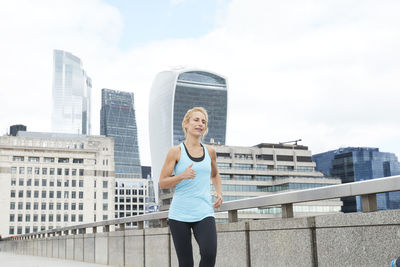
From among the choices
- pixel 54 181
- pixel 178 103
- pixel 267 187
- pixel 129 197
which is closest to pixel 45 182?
pixel 54 181

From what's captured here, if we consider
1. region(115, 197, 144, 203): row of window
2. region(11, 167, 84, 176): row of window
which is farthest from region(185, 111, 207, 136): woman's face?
region(115, 197, 144, 203): row of window

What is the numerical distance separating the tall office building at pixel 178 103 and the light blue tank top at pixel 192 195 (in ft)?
570

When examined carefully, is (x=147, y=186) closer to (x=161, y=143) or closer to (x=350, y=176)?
(x=161, y=143)

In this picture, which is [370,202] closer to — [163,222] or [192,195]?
[192,195]

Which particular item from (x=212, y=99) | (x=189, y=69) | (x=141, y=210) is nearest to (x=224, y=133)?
(x=212, y=99)

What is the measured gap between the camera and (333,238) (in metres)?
5.21

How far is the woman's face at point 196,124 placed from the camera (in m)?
4.67

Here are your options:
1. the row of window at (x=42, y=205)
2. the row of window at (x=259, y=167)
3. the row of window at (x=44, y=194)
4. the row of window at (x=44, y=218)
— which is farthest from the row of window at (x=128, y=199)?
the row of window at (x=259, y=167)

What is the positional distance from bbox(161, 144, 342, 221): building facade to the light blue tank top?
98473 mm

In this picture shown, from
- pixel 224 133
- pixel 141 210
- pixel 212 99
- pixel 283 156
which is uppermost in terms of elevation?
pixel 212 99

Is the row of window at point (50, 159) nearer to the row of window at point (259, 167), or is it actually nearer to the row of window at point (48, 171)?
the row of window at point (48, 171)

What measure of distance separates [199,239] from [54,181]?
5105 inches

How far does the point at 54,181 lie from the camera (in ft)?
420

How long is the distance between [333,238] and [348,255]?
0.25m
